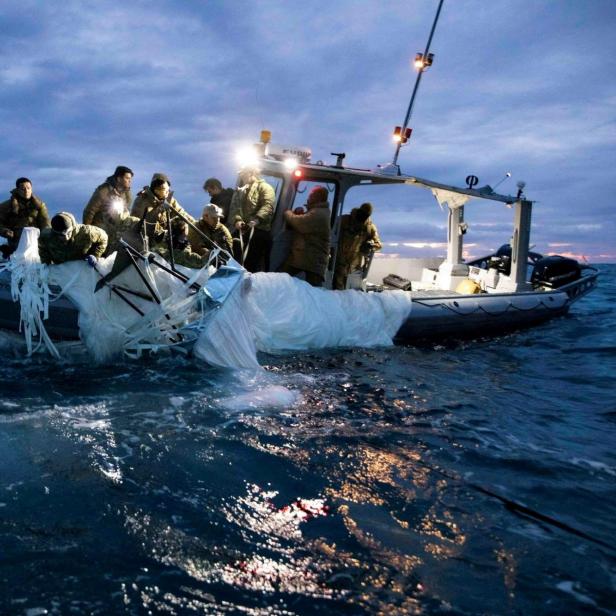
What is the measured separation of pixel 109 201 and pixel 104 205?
3.2 inches

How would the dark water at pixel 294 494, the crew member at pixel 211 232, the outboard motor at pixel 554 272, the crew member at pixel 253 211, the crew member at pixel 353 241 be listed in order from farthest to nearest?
the outboard motor at pixel 554 272 < the crew member at pixel 353 241 < the crew member at pixel 253 211 < the crew member at pixel 211 232 < the dark water at pixel 294 494

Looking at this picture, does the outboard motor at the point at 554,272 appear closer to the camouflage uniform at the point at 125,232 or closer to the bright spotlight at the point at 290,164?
the bright spotlight at the point at 290,164

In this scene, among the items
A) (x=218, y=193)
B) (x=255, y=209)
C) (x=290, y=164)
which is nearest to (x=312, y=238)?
(x=255, y=209)

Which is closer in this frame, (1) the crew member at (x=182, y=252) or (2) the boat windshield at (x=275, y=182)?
(1) the crew member at (x=182, y=252)

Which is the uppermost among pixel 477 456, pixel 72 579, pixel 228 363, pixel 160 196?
pixel 160 196

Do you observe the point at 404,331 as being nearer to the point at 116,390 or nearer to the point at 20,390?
the point at 116,390

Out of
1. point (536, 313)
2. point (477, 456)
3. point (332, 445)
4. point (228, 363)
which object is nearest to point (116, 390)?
point (228, 363)

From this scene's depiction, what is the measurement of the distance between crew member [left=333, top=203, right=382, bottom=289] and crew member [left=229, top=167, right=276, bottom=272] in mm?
1143

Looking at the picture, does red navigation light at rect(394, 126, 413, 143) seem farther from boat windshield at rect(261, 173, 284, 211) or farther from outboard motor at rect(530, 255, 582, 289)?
outboard motor at rect(530, 255, 582, 289)

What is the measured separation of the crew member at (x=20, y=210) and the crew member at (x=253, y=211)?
9.78ft

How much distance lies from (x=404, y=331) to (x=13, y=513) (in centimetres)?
591

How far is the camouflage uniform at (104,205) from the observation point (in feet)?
22.0

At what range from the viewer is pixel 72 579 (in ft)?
7.20

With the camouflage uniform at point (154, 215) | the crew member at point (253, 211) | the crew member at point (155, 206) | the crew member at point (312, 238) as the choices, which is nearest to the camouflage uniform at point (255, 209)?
the crew member at point (253, 211)
